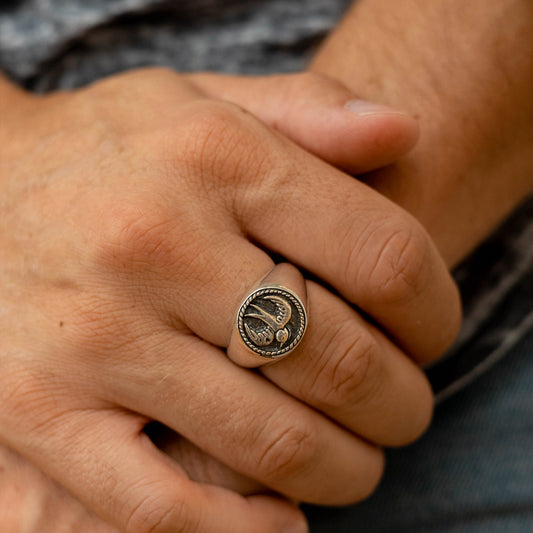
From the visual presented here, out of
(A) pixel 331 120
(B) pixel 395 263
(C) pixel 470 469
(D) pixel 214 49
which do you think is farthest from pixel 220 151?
(C) pixel 470 469

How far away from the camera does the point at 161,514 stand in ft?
2.97

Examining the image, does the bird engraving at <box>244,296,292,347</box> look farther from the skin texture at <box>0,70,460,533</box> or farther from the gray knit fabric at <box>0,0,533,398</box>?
the gray knit fabric at <box>0,0,533,398</box>

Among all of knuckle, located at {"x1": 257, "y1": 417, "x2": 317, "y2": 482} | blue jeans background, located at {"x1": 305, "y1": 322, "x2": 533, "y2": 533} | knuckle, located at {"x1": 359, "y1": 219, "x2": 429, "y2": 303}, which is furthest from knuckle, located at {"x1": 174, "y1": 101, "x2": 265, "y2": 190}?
blue jeans background, located at {"x1": 305, "y1": 322, "x2": 533, "y2": 533}

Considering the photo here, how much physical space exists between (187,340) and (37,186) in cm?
39

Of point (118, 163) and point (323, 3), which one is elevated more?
point (323, 3)

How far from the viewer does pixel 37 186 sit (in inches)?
41.6

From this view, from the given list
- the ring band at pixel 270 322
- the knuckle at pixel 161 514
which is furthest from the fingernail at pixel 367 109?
the knuckle at pixel 161 514

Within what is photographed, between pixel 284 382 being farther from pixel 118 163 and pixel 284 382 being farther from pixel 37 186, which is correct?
pixel 37 186

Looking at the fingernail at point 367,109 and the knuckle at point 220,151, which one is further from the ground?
the fingernail at point 367,109

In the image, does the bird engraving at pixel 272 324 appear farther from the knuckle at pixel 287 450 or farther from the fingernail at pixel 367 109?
the fingernail at pixel 367 109

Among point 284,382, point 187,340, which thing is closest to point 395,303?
point 284,382

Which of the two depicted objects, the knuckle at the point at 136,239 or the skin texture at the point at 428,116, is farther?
the skin texture at the point at 428,116

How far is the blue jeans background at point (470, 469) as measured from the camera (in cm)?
126

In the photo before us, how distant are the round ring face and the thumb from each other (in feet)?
0.89
